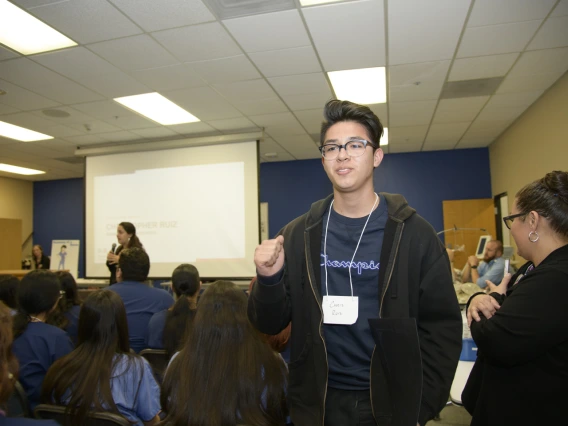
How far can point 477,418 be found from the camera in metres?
1.34

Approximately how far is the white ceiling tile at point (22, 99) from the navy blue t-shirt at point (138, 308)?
291cm

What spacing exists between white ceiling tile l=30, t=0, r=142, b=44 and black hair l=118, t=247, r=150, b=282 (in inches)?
68.6

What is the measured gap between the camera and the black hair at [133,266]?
9.32 ft

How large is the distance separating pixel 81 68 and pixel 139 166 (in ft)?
9.13

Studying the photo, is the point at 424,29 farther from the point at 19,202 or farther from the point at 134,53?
the point at 19,202

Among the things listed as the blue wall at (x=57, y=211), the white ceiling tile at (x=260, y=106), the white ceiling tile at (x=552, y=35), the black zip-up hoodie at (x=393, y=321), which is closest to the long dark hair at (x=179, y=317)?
the black zip-up hoodie at (x=393, y=321)

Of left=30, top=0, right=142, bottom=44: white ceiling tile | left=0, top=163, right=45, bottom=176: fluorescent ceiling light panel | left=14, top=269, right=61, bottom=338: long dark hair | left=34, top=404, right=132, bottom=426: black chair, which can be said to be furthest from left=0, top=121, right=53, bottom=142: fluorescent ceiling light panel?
left=34, top=404, right=132, bottom=426: black chair

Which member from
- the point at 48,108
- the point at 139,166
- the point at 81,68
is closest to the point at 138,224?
the point at 139,166

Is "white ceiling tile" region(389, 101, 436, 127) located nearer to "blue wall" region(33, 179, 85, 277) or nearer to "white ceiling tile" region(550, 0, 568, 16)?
"white ceiling tile" region(550, 0, 568, 16)

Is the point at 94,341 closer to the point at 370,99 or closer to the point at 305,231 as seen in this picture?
the point at 305,231

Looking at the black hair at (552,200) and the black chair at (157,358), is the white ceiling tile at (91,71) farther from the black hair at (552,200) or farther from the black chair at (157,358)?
the black hair at (552,200)

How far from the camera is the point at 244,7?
9.46ft

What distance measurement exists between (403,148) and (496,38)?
13.3 ft

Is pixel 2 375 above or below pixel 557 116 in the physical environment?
below
